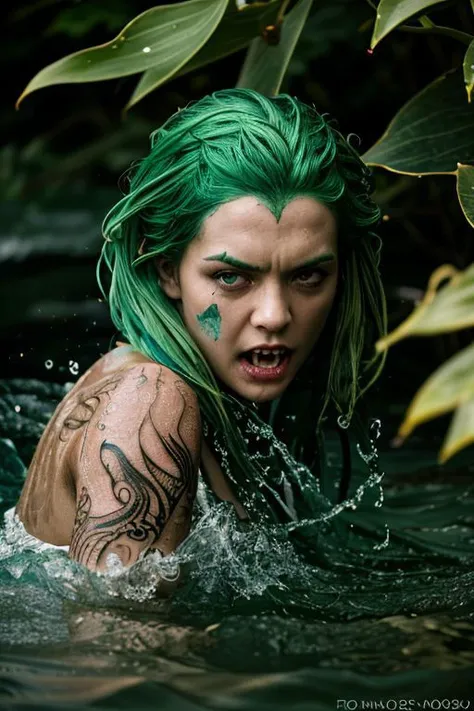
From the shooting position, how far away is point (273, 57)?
2529mm

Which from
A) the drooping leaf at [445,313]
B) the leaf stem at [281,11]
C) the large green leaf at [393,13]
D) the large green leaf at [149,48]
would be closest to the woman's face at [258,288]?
the large green leaf at [393,13]

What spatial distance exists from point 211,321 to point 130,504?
39 cm

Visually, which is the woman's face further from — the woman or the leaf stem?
the leaf stem

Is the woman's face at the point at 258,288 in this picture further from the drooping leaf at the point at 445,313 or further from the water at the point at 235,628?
the drooping leaf at the point at 445,313

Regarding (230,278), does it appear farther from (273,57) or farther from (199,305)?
(273,57)

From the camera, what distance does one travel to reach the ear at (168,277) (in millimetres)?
2201

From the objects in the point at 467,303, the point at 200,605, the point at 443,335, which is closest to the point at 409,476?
the point at 443,335

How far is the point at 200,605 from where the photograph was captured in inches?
79.7

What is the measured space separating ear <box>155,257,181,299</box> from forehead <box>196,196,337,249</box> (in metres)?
0.13

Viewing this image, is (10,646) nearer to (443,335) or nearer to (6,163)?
(443,335)

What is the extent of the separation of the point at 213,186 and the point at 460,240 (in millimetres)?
2653

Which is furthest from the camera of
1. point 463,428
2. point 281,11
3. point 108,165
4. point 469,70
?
point 108,165

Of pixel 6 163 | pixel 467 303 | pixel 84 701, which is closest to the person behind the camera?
pixel 467 303

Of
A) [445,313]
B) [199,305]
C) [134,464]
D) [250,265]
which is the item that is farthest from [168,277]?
[445,313]
